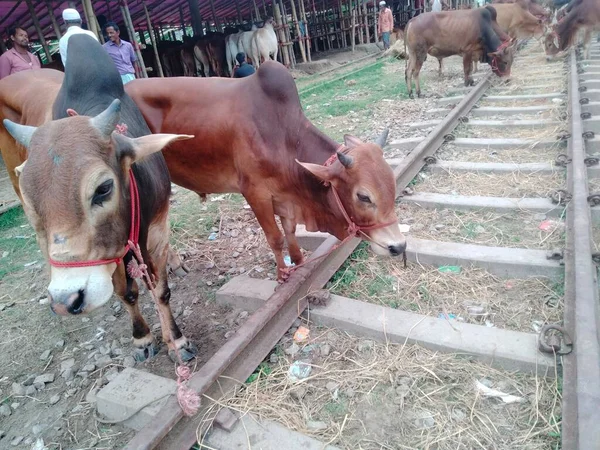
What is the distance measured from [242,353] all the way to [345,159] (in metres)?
1.26

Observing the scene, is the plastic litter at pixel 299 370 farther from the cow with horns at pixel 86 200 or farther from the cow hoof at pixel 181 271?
the cow hoof at pixel 181 271

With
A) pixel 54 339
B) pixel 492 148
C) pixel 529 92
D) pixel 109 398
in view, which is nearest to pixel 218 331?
pixel 109 398

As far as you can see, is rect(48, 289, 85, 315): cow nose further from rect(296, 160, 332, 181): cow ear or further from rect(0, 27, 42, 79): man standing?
rect(0, 27, 42, 79): man standing

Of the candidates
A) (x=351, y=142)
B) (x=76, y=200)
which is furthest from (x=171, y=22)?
(x=76, y=200)

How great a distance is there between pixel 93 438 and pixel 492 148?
4951mm

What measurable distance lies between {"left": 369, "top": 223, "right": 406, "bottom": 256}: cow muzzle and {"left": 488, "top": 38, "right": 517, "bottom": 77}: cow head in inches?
311

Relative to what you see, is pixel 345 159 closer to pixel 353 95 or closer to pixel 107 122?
pixel 107 122

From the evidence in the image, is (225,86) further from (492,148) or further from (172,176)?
(492,148)

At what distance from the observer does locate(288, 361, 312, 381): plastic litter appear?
2307 mm

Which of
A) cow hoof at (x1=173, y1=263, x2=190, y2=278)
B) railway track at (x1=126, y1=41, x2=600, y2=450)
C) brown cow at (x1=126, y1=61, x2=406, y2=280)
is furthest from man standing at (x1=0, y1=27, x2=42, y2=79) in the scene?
railway track at (x1=126, y1=41, x2=600, y2=450)

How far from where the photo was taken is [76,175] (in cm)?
177

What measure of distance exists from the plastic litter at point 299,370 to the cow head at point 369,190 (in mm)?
858

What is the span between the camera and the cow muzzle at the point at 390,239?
2.60 metres

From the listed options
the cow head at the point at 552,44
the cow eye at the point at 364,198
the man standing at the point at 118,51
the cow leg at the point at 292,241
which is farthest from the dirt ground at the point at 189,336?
the cow head at the point at 552,44
